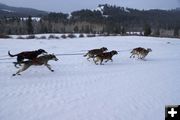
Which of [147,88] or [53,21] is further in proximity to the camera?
[53,21]

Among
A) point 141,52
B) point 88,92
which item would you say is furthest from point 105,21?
point 88,92

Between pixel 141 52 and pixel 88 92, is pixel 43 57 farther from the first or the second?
pixel 141 52

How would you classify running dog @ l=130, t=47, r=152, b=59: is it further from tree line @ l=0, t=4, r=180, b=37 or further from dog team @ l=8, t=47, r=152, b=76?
tree line @ l=0, t=4, r=180, b=37

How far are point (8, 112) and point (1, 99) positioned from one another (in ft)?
3.88

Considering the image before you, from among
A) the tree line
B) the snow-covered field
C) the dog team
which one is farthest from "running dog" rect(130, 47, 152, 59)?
the tree line

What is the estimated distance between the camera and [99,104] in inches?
323

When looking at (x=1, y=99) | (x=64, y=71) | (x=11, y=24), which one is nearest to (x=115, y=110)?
(x=1, y=99)

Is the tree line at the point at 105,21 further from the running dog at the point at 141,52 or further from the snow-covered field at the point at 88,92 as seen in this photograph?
the snow-covered field at the point at 88,92

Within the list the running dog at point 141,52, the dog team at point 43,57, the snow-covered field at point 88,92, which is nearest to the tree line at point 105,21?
the running dog at point 141,52

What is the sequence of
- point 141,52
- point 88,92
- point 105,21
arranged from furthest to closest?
1. point 105,21
2. point 141,52
3. point 88,92

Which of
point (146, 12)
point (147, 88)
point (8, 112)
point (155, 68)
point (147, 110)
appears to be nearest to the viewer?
point (8, 112)

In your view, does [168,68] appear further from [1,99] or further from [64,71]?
[1,99]

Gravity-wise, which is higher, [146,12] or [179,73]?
[146,12]

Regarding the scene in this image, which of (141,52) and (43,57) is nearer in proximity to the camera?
(43,57)
